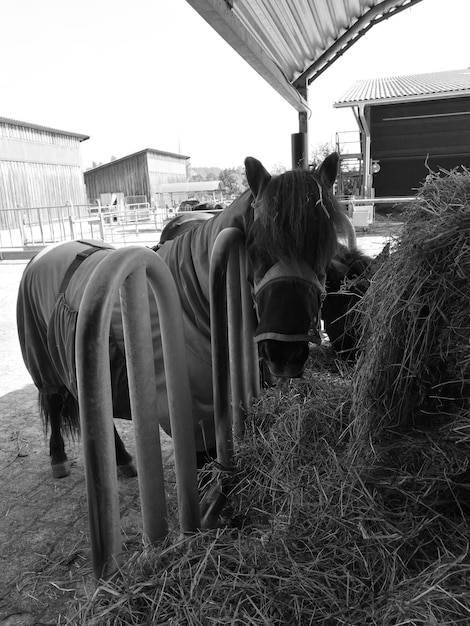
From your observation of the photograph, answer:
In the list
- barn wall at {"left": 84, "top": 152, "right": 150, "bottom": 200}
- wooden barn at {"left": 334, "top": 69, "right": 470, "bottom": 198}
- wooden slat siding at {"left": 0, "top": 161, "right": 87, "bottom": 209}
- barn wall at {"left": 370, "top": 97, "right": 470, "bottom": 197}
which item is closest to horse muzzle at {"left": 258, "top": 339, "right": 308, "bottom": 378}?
wooden barn at {"left": 334, "top": 69, "right": 470, "bottom": 198}

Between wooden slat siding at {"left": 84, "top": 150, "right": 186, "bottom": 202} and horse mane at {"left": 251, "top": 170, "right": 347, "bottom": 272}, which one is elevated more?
wooden slat siding at {"left": 84, "top": 150, "right": 186, "bottom": 202}

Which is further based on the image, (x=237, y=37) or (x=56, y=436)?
(x=56, y=436)

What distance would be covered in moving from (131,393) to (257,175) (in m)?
1.04

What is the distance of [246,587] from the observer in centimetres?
102

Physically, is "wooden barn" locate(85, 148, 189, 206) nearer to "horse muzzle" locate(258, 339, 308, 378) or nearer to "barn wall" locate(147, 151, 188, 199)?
"barn wall" locate(147, 151, 188, 199)

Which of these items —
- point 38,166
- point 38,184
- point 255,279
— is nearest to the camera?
point 255,279

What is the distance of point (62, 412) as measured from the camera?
11.0ft

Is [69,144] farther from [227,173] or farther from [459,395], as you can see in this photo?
[459,395]

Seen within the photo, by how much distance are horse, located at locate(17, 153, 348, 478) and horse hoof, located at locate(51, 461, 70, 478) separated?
0.75 meters

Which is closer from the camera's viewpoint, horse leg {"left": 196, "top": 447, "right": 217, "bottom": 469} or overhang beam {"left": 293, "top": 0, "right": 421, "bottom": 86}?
horse leg {"left": 196, "top": 447, "right": 217, "bottom": 469}

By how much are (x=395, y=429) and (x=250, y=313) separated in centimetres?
83

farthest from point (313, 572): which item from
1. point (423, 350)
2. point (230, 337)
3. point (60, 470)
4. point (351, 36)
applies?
point (351, 36)

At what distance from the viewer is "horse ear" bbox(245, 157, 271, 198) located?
1757 mm

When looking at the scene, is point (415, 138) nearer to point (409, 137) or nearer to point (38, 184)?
point (409, 137)
